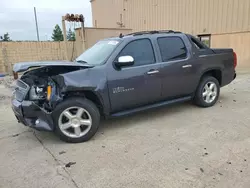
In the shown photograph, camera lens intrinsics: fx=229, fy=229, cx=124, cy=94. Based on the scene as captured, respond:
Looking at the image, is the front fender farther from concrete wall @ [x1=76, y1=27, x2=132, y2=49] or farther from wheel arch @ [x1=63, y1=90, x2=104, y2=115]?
concrete wall @ [x1=76, y1=27, x2=132, y2=49]

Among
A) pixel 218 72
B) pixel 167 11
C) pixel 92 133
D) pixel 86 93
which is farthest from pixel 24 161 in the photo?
pixel 167 11

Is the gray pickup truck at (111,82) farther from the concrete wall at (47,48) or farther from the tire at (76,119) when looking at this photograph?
the concrete wall at (47,48)

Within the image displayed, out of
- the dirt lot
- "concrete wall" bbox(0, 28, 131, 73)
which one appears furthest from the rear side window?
"concrete wall" bbox(0, 28, 131, 73)

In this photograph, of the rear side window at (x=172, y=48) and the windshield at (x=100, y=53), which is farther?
the rear side window at (x=172, y=48)

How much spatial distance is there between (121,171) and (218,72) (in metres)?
3.67

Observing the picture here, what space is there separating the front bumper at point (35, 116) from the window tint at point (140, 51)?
164 cm

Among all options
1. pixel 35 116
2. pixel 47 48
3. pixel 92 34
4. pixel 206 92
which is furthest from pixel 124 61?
pixel 47 48

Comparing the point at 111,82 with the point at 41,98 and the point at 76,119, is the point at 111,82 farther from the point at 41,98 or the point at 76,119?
the point at 41,98

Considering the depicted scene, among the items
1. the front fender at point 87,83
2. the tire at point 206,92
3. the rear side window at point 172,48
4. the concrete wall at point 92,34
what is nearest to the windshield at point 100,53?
the front fender at point 87,83

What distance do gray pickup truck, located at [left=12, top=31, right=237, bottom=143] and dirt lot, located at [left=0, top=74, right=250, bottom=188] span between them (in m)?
0.37

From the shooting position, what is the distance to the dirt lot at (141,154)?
8.60 ft

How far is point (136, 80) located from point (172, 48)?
1.15 m

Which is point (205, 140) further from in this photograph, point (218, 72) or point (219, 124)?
point (218, 72)

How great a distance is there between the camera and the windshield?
4.03 meters
